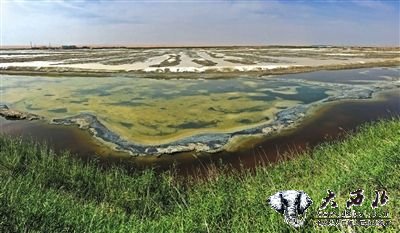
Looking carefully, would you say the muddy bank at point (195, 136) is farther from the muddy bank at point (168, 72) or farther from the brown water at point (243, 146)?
the muddy bank at point (168, 72)

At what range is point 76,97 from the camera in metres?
27.2

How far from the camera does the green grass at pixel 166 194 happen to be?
6395mm

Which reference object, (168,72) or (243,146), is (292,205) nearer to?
(243,146)

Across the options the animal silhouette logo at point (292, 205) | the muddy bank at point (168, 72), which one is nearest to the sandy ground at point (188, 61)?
the muddy bank at point (168, 72)

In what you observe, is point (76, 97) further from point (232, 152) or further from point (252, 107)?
point (232, 152)

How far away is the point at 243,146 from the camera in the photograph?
15258 millimetres

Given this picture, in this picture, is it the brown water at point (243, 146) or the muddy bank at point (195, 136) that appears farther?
the muddy bank at point (195, 136)

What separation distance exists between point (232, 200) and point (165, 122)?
39.3 feet

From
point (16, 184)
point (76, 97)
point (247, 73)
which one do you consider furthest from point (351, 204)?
point (247, 73)

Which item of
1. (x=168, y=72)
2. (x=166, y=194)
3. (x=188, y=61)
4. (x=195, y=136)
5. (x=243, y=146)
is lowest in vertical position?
(x=243, y=146)

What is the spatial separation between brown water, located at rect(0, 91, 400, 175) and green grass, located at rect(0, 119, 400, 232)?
7.06ft

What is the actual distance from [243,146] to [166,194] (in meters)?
6.48

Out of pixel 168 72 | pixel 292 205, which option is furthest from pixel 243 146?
pixel 168 72

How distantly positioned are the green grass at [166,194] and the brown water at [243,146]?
2.15 metres
